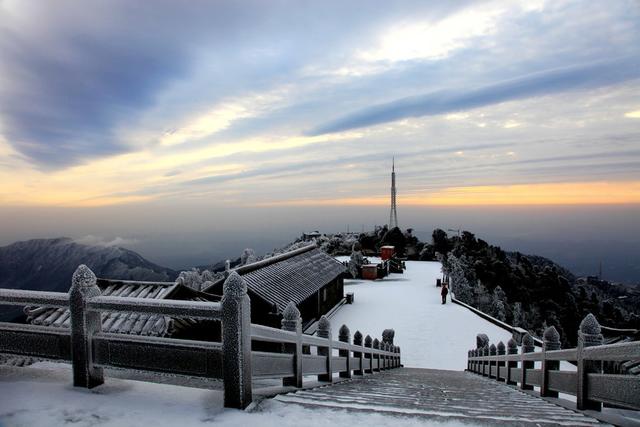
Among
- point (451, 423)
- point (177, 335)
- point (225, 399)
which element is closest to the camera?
point (451, 423)

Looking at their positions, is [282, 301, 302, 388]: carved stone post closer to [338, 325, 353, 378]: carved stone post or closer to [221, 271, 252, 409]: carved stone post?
[221, 271, 252, 409]: carved stone post

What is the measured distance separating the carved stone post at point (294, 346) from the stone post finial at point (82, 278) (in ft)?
8.52

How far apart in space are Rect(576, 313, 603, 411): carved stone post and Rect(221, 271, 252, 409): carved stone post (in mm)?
4134

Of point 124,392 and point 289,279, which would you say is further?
point 289,279

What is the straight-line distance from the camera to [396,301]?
29500mm

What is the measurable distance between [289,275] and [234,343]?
681 inches

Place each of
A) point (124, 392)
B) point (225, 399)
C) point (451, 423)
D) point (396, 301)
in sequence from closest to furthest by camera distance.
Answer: point (451, 423) → point (225, 399) → point (124, 392) → point (396, 301)

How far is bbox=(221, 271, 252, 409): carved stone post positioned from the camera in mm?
4461

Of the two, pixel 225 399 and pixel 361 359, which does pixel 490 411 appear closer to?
pixel 225 399

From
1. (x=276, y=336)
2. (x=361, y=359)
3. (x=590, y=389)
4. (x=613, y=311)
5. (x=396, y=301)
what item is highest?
(x=276, y=336)

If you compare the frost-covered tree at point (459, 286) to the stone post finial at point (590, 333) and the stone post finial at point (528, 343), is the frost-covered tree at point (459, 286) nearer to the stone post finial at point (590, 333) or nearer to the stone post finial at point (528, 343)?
the stone post finial at point (528, 343)

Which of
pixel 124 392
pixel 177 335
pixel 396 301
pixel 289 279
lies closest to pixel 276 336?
pixel 124 392

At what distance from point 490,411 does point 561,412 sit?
3.00ft

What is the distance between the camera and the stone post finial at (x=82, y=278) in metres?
5.02
